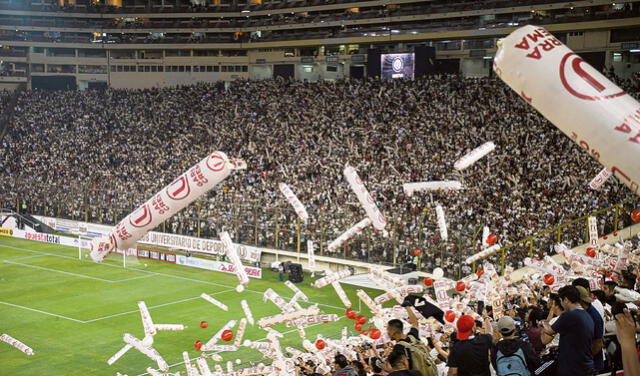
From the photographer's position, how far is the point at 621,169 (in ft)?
23.6

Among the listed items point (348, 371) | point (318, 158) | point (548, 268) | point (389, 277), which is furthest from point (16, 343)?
point (318, 158)

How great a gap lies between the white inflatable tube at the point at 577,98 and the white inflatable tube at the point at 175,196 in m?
7.68

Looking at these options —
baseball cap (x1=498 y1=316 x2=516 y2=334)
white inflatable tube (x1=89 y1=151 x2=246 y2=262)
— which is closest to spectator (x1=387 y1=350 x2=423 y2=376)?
baseball cap (x1=498 y1=316 x2=516 y2=334)

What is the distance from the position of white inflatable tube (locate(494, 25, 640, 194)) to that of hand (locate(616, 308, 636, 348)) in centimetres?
127

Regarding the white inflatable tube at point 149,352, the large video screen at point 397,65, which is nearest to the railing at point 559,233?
the white inflatable tube at point 149,352

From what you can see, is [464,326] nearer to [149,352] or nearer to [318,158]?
[149,352]

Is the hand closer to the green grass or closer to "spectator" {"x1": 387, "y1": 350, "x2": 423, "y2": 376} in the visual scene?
"spectator" {"x1": 387, "y1": 350, "x2": 423, "y2": 376}

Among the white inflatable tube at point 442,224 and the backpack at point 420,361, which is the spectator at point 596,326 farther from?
the white inflatable tube at point 442,224

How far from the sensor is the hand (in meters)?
6.21

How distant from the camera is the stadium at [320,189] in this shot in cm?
909

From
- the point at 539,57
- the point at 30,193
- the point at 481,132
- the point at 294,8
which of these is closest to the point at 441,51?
the point at 294,8

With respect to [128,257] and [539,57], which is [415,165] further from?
[539,57]

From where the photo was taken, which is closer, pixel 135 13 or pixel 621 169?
pixel 621 169

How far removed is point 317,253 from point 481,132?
11030mm
